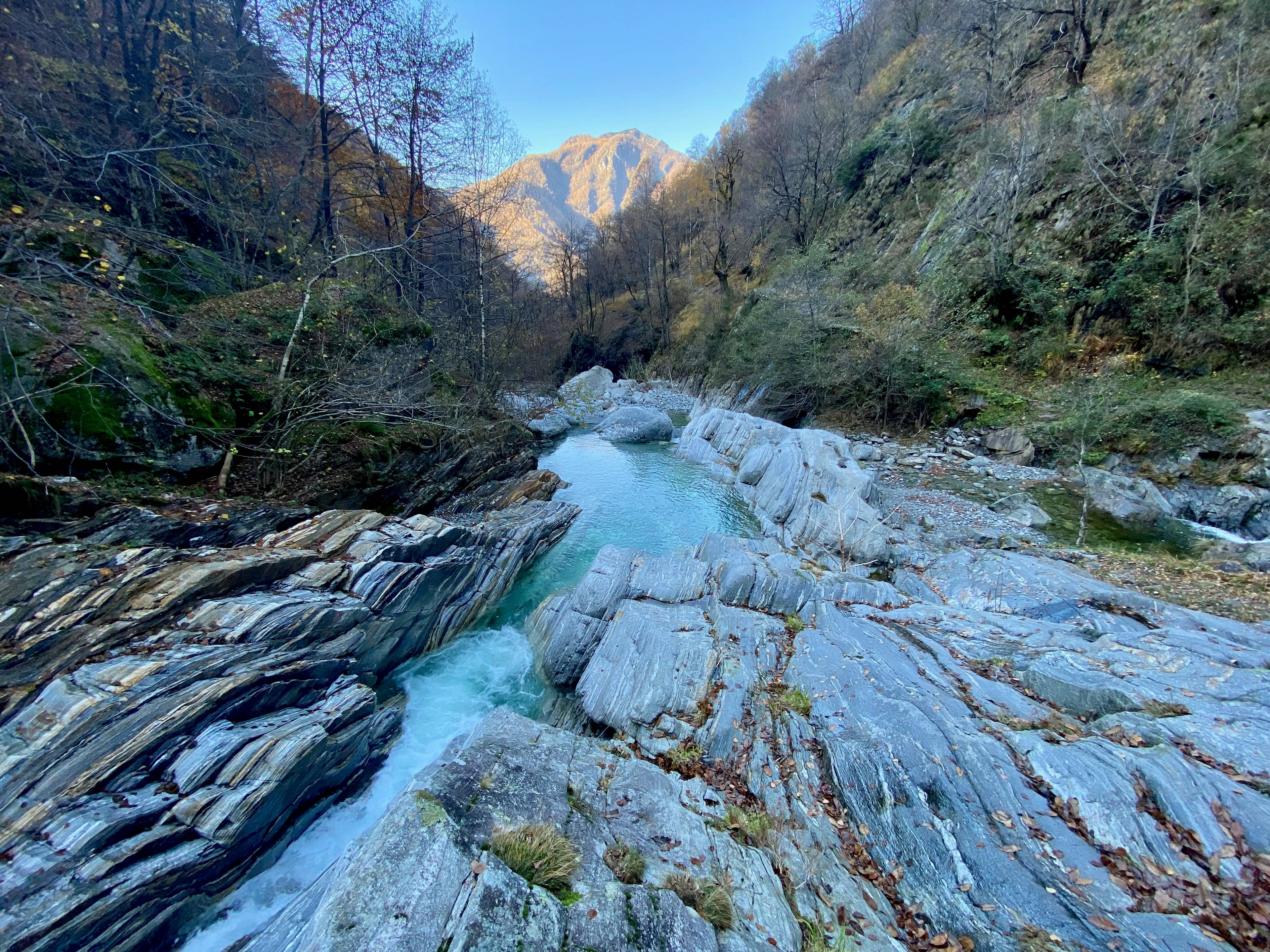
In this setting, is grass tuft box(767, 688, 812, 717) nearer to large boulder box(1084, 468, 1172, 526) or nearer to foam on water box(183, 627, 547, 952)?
foam on water box(183, 627, 547, 952)

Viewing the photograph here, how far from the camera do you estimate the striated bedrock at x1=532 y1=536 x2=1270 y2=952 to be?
3.26 m

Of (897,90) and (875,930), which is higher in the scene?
(897,90)

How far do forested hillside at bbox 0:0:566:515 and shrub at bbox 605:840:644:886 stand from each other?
6.49 m

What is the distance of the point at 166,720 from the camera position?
13.7 ft

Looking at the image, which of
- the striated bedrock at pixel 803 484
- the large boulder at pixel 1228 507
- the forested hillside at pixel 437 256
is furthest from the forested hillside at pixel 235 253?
the large boulder at pixel 1228 507

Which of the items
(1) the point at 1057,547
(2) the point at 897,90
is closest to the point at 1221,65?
(1) the point at 1057,547

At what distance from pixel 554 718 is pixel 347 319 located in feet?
34.9

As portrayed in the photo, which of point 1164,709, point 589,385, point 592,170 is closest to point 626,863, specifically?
point 1164,709

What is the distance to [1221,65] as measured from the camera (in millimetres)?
12398

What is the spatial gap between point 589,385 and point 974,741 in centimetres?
3374

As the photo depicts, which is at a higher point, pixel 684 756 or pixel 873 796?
pixel 873 796

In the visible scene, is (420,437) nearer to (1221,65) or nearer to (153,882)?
(153,882)

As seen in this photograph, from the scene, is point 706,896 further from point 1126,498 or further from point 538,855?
point 1126,498

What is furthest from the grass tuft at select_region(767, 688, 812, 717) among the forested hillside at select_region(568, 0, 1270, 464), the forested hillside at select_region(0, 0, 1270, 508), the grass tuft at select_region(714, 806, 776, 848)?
the forested hillside at select_region(568, 0, 1270, 464)
